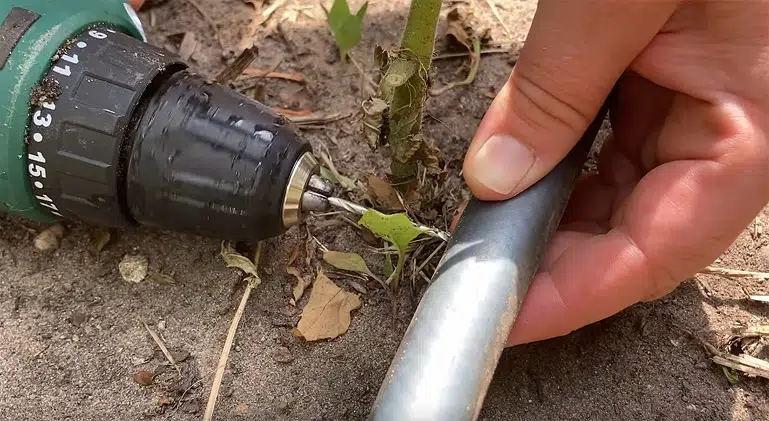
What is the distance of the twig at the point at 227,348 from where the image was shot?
2.99 ft

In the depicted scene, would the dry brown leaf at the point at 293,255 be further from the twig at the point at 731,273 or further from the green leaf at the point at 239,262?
the twig at the point at 731,273

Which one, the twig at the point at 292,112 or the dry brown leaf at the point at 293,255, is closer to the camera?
the dry brown leaf at the point at 293,255

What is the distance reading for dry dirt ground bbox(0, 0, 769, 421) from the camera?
3.01 feet

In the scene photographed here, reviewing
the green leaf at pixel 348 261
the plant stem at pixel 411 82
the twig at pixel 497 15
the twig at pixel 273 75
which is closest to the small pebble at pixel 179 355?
the green leaf at pixel 348 261

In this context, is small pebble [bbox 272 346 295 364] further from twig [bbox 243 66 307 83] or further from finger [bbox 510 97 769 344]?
twig [bbox 243 66 307 83]

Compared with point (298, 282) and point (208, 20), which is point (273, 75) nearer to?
point (208, 20)

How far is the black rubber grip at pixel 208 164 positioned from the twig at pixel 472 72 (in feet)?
1.20

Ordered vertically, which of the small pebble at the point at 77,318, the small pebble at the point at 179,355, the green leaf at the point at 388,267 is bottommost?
the small pebble at the point at 179,355

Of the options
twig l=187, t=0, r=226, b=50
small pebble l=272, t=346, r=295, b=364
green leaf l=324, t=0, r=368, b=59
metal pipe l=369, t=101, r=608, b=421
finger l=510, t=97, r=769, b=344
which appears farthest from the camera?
twig l=187, t=0, r=226, b=50

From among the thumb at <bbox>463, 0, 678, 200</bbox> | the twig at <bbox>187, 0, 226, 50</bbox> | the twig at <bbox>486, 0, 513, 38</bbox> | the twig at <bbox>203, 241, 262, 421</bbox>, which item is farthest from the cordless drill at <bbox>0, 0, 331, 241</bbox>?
the twig at <bbox>486, 0, 513, 38</bbox>

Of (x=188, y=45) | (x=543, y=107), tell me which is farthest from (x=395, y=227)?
(x=188, y=45)

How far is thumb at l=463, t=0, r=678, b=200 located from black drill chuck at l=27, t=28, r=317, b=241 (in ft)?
0.73

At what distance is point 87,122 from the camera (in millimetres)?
864

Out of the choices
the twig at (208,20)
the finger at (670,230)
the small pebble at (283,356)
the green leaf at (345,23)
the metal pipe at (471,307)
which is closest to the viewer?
the metal pipe at (471,307)
